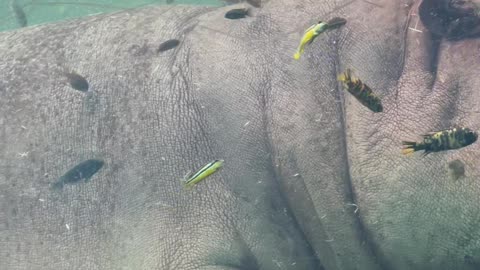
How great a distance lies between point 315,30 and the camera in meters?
3.72

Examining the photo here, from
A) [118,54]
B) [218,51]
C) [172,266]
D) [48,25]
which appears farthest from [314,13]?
[48,25]

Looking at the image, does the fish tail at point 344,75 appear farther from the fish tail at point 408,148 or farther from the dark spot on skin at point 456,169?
the dark spot on skin at point 456,169

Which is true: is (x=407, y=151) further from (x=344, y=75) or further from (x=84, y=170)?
(x=84, y=170)

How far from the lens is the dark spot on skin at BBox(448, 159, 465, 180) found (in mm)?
3625

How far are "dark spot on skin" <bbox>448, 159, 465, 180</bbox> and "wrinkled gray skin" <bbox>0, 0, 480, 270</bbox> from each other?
314 mm

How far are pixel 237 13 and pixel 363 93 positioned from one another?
1457 millimetres

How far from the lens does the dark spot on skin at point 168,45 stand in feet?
14.8

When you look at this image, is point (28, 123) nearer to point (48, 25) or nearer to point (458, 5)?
point (48, 25)

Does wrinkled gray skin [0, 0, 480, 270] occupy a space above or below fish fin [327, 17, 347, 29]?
below

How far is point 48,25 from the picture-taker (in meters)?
5.14

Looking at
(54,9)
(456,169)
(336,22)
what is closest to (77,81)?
(336,22)

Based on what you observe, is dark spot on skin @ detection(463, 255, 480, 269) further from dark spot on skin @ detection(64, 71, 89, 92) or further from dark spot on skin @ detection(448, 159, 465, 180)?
dark spot on skin @ detection(64, 71, 89, 92)

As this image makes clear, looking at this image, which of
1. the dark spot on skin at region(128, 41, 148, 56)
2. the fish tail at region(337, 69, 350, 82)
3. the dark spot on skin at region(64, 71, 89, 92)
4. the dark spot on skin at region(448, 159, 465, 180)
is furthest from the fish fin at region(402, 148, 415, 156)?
the dark spot on skin at region(64, 71, 89, 92)

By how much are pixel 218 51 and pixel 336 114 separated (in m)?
1.14
